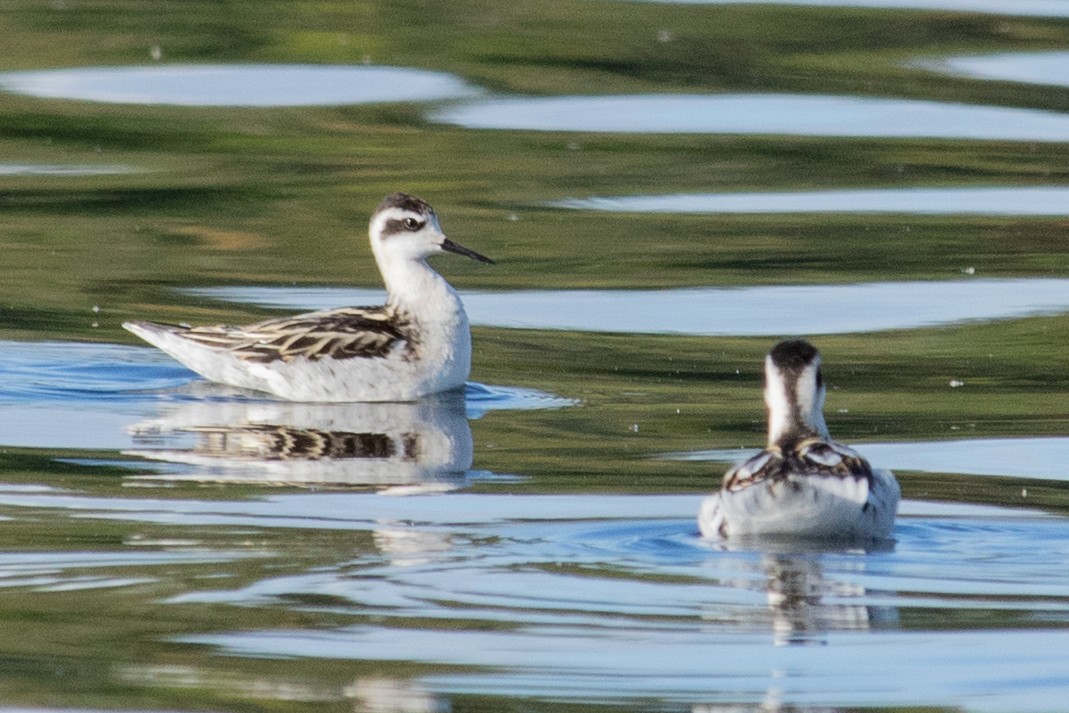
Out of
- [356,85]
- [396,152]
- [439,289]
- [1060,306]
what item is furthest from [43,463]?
[356,85]

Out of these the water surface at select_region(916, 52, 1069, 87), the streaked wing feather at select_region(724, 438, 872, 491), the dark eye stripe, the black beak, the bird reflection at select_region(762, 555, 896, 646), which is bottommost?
the bird reflection at select_region(762, 555, 896, 646)

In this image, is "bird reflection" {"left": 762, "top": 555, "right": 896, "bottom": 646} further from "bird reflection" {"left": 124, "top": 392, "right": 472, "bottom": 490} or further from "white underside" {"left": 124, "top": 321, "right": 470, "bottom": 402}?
"white underside" {"left": 124, "top": 321, "right": 470, "bottom": 402}

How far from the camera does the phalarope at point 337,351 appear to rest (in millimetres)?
12836

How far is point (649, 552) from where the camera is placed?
8.84 m

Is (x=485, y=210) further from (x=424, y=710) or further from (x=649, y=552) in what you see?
(x=424, y=710)

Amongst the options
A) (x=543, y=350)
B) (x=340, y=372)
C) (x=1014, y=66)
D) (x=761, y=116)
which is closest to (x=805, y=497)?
(x=340, y=372)

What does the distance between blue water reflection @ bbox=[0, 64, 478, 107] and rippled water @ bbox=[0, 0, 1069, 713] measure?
0.22 ft

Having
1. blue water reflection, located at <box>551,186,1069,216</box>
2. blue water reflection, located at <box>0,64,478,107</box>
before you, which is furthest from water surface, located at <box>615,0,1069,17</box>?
blue water reflection, located at <box>551,186,1069,216</box>

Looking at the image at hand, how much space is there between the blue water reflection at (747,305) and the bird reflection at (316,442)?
6.14 feet

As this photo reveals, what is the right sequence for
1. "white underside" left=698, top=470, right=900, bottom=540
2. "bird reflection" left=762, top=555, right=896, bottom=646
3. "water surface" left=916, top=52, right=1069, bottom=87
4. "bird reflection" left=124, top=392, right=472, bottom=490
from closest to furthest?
"bird reflection" left=762, top=555, right=896, bottom=646 → "white underside" left=698, top=470, right=900, bottom=540 → "bird reflection" left=124, top=392, right=472, bottom=490 → "water surface" left=916, top=52, right=1069, bottom=87

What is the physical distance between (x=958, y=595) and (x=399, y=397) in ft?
17.2

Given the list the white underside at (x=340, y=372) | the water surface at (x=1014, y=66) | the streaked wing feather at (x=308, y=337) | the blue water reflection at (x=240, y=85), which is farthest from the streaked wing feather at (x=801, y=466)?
the water surface at (x=1014, y=66)

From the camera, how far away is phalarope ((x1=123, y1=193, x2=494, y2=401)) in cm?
1284

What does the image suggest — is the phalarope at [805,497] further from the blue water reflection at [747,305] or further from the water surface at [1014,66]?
the water surface at [1014,66]
